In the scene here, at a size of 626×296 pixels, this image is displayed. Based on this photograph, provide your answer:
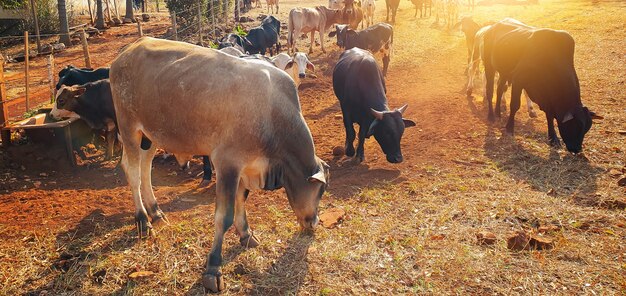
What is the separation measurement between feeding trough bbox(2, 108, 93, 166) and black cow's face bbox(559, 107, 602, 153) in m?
8.84

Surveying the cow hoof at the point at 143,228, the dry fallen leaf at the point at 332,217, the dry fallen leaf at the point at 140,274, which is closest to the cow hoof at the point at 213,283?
the dry fallen leaf at the point at 140,274

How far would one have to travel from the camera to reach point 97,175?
8883mm

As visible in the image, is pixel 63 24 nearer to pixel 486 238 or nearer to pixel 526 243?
pixel 486 238

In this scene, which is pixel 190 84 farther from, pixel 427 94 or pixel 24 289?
pixel 427 94

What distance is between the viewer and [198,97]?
5117 millimetres

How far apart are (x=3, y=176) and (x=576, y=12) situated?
27.7m

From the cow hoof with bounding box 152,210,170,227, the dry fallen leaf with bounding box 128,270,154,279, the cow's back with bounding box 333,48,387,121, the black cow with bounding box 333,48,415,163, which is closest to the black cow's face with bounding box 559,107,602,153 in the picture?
the black cow with bounding box 333,48,415,163

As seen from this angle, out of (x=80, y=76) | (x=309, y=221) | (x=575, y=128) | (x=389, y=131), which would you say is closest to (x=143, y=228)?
(x=309, y=221)

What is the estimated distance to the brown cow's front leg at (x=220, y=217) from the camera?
4914mm

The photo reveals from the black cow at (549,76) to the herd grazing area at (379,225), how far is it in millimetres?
525

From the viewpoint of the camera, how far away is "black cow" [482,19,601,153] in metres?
8.69

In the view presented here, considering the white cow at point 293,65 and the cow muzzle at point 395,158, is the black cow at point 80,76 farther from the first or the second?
the cow muzzle at point 395,158

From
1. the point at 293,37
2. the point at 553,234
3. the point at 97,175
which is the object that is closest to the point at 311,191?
the point at 553,234

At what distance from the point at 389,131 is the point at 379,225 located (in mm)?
2549
